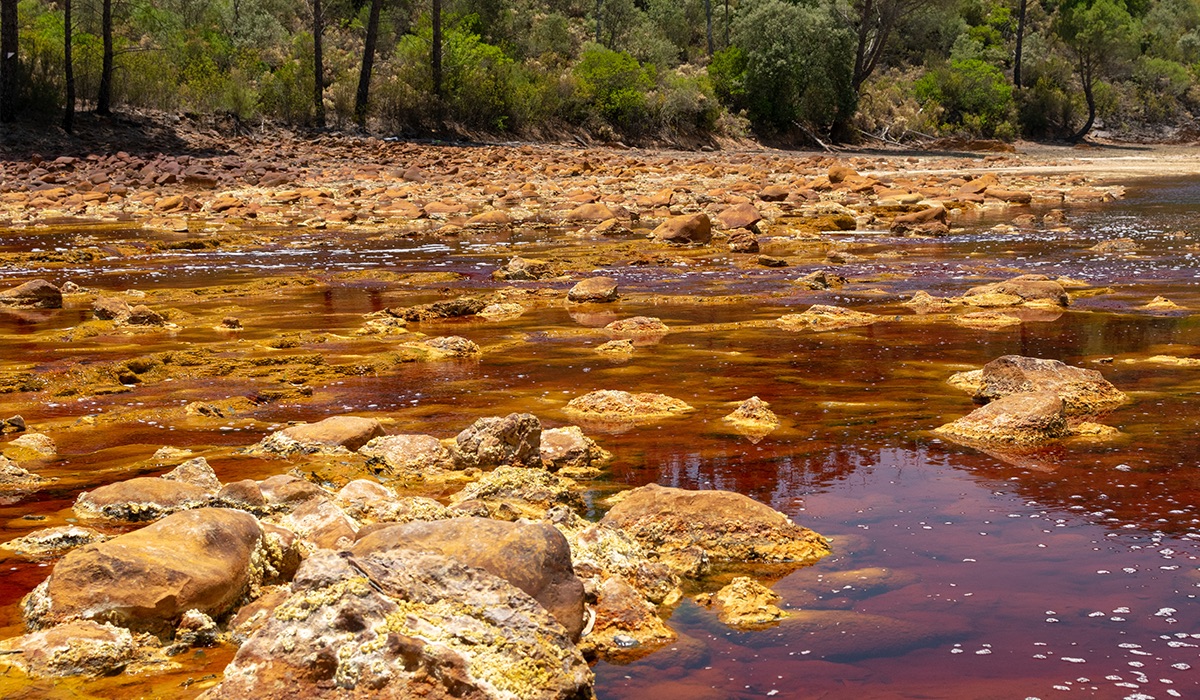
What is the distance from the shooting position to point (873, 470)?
479 centimetres

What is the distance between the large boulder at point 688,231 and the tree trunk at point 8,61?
18.5 meters

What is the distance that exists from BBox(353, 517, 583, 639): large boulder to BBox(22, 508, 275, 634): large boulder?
38cm

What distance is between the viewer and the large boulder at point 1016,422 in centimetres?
512

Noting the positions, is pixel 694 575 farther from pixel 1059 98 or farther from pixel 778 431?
pixel 1059 98

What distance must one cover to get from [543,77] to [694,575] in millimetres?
36963

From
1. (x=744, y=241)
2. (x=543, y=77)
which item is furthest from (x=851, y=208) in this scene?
(x=543, y=77)

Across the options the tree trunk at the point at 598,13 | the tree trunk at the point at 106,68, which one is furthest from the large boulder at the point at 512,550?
the tree trunk at the point at 598,13

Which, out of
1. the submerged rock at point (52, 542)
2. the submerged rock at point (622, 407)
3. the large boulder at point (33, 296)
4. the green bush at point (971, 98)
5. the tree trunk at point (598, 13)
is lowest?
the large boulder at point (33, 296)

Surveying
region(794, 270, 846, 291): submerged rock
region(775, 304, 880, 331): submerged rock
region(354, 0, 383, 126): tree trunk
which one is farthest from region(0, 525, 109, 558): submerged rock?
region(354, 0, 383, 126): tree trunk

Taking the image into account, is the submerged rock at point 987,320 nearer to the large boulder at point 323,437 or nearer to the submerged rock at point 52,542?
the large boulder at point 323,437

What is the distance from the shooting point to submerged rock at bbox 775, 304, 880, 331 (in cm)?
843

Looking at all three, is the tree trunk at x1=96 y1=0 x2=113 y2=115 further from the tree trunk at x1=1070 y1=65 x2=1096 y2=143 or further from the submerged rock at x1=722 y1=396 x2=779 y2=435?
the tree trunk at x1=1070 y1=65 x2=1096 y2=143

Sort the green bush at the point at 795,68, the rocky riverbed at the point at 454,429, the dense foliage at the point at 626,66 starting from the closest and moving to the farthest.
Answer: the rocky riverbed at the point at 454,429 → the dense foliage at the point at 626,66 → the green bush at the point at 795,68

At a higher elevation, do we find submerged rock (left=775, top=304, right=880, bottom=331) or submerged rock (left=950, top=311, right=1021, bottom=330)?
submerged rock (left=950, top=311, right=1021, bottom=330)
